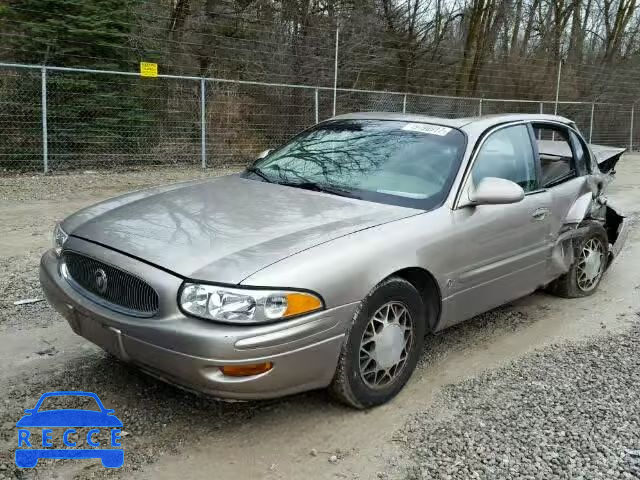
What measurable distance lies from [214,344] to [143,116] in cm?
1039

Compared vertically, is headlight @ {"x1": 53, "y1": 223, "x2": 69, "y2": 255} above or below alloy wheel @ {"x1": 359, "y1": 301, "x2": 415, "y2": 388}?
above

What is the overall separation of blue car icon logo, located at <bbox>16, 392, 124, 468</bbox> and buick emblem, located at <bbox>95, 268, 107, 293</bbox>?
24.9 inches

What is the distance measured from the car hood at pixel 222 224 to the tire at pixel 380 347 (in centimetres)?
40

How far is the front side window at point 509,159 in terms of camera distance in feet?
13.5

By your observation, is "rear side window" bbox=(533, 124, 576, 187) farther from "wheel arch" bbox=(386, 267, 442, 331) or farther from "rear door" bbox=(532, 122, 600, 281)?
"wheel arch" bbox=(386, 267, 442, 331)

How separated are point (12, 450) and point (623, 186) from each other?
1344 cm

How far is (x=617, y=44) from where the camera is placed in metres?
26.5

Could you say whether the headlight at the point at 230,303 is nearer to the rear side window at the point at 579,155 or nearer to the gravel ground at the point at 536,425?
the gravel ground at the point at 536,425

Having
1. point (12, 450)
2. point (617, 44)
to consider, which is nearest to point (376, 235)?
point (12, 450)

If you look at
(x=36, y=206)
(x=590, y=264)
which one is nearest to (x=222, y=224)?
(x=590, y=264)

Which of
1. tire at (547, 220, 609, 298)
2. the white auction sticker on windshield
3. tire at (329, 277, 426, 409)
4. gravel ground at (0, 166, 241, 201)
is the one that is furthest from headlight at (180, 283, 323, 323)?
gravel ground at (0, 166, 241, 201)

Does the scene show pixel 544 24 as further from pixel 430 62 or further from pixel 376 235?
pixel 376 235

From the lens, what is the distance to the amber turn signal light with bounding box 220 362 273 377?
274 cm

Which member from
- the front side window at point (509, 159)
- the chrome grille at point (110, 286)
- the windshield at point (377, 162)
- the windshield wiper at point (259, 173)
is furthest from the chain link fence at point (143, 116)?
the front side window at point (509, 159)
